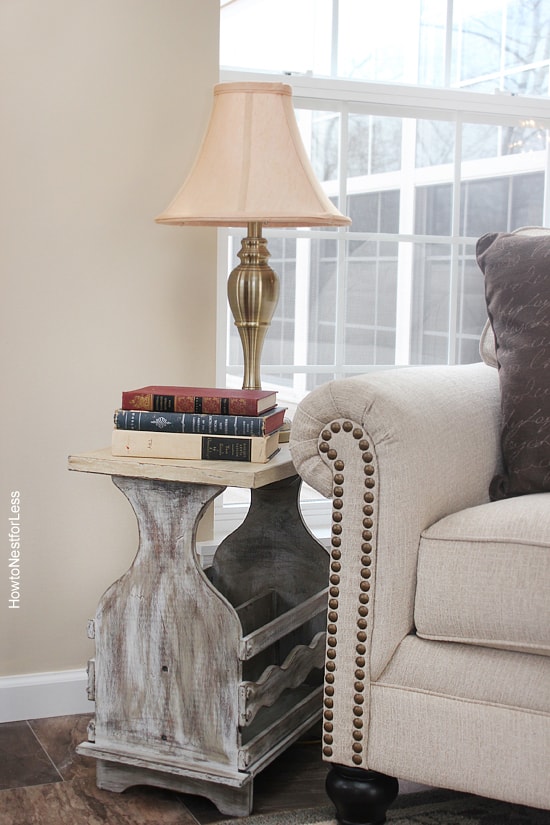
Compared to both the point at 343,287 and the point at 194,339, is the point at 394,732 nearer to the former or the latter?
the point at 194,339

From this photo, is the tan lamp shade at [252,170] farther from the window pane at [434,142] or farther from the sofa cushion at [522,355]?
the window pane at [434,142]

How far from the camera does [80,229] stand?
219 cm

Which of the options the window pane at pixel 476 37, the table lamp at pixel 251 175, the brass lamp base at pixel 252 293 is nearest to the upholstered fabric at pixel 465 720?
the brass lamp base at pixel 252 293

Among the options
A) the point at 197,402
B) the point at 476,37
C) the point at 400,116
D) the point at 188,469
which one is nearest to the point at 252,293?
the point at 197,402

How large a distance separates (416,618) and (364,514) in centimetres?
20

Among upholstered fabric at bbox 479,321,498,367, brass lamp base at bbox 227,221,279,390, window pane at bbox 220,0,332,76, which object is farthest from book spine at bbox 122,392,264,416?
window pane at bbox 220,0,332,76

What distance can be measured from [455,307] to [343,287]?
330 millimetres

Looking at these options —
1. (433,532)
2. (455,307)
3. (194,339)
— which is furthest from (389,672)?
(455,307)

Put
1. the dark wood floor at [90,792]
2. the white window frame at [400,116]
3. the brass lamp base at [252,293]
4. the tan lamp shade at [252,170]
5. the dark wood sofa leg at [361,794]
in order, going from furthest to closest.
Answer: the white window frame at [400,116] → the brass lamp base at [252,293] → the tan lamp shade at [252,170] → the dark wood floor at [90,792] → the dark wood sofa leg at [361,794]

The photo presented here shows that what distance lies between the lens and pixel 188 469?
1701 mm

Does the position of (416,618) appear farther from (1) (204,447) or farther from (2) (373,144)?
(2) (373,144)

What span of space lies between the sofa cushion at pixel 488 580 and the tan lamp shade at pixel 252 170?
702 mm

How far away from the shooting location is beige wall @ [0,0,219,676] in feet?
7.02

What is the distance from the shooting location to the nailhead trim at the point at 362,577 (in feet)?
5.19
